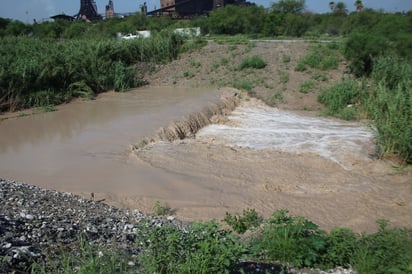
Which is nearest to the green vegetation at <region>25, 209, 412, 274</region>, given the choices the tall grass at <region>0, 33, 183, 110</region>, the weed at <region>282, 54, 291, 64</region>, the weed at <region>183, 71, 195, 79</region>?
the tall grass at <region>0, 33, 183, 110</region>

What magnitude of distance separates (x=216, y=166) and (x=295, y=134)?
11.3 feet

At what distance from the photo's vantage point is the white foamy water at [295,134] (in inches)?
351

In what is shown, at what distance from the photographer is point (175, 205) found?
6.03 metres

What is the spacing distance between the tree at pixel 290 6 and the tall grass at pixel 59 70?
106 feet

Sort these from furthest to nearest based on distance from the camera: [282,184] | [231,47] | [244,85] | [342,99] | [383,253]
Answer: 1. [231,47]
2. [244,85]
3. [342,99]
4. [282,184]
5. [383,253]

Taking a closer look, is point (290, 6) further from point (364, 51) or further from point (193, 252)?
point (193, 252)

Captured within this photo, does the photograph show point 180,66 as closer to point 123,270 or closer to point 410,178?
point 410,178

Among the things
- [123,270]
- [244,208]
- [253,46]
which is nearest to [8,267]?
[123,270]

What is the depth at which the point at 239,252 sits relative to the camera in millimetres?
3385

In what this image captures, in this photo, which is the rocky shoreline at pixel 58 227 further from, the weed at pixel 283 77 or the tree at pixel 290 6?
the tree at pixel 290 6

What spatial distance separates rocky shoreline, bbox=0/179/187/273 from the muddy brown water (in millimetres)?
520

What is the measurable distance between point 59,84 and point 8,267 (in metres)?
11.5

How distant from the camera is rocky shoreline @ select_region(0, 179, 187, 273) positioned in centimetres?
365

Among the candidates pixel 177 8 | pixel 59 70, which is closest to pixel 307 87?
pixel 59 70
